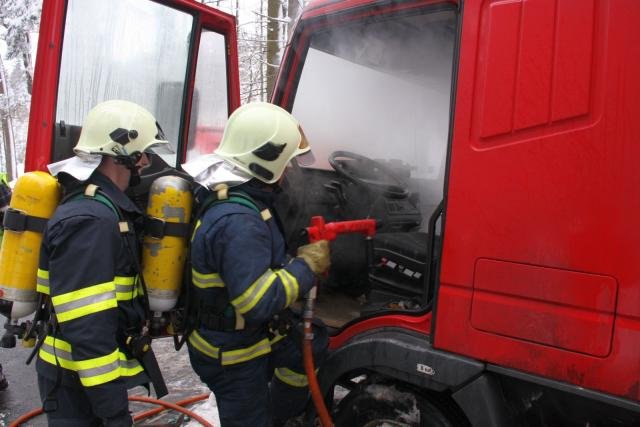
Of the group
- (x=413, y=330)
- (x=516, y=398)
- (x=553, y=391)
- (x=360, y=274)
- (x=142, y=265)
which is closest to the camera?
(x=553, y=391)

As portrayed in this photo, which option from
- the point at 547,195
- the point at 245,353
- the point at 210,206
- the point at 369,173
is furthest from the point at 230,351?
the point at 369,173

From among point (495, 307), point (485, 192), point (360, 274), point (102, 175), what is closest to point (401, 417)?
point (495, 307)

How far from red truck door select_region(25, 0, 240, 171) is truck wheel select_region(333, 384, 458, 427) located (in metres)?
1.75

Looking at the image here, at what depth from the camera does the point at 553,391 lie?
64.6 inches

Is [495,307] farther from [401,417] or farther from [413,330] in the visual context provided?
[401,417]

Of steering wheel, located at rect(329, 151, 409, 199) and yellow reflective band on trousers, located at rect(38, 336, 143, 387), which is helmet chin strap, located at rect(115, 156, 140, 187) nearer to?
yellow reflective band on trousers, located at rect(38, 336, 143, 387)

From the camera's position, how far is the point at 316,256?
2.09m

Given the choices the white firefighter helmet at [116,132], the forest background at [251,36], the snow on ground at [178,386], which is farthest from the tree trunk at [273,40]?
the white firefighter helmet at [116,132]

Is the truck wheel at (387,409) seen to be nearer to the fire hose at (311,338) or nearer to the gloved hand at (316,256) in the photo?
the fire hose at (311,338)

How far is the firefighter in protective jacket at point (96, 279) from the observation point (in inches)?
68.0

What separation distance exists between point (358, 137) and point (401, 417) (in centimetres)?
204

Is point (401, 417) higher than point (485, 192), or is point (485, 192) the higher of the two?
point (485, 192)

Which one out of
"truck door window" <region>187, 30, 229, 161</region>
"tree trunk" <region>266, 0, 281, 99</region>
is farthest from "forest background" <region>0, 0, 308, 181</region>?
"truck door window" <region>187, 30, 229, 161</region>

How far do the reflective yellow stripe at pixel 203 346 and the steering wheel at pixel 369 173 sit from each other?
1.37m
